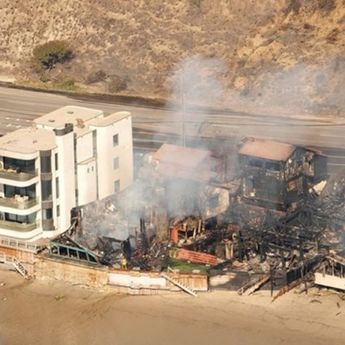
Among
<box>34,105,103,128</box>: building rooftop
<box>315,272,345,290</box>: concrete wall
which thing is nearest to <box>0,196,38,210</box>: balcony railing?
<box>34,105,103,128</box>: building rooftop

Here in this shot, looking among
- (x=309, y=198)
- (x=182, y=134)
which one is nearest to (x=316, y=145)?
(x=182, y=134)

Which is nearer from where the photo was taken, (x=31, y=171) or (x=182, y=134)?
(x=31, y=171)

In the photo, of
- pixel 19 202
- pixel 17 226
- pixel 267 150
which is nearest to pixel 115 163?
pixel 19 202

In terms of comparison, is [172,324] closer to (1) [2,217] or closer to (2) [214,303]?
(2) [214,303]

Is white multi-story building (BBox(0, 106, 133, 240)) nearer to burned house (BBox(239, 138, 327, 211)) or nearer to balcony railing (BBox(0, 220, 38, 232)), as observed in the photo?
balcony railing (BBox(0, 220, 38, 232))

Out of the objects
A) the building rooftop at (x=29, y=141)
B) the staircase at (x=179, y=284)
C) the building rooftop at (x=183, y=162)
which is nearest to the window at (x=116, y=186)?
the building rooftop at (x=183, y=162)

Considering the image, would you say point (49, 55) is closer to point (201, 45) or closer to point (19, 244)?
point (201, 45)
